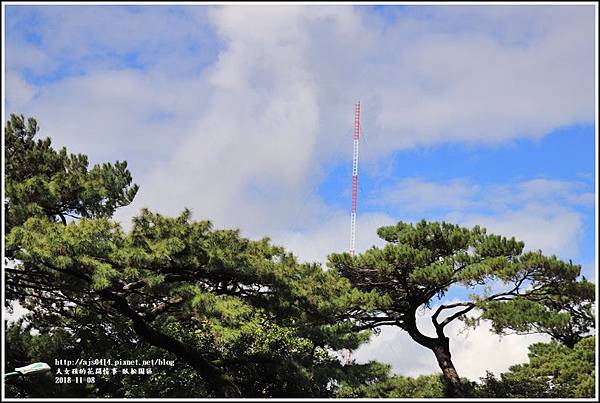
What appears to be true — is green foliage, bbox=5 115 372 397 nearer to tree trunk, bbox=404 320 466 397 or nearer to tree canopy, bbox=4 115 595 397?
tree canopy, bbox=4 115 595 397

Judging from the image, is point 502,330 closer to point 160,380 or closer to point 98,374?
point 160,380

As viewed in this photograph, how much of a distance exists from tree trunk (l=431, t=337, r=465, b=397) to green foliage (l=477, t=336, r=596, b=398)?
1.63 feet

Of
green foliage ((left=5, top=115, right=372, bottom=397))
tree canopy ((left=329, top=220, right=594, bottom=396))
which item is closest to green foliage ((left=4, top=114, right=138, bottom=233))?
green foliage ((left=5, top=115, right=372, bottom=397))

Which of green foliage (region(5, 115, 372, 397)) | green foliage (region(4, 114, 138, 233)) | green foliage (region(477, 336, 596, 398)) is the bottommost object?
green foliage (region(477, 336, 596, 398))

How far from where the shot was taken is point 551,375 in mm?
13836

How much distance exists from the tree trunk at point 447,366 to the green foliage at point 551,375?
0.50 m

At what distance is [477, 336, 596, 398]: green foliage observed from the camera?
13164mm

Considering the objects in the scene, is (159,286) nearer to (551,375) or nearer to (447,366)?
(447,366)

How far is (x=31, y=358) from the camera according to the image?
12.7m

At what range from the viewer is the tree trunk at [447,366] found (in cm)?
1504

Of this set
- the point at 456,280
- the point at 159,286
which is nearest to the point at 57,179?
the point at 159,286

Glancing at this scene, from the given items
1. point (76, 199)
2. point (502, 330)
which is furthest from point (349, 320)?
point (76, 199)

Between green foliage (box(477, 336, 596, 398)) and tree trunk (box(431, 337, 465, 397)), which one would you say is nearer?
green foliage (box(477, 336, 596, 398))

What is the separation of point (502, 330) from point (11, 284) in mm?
9668
